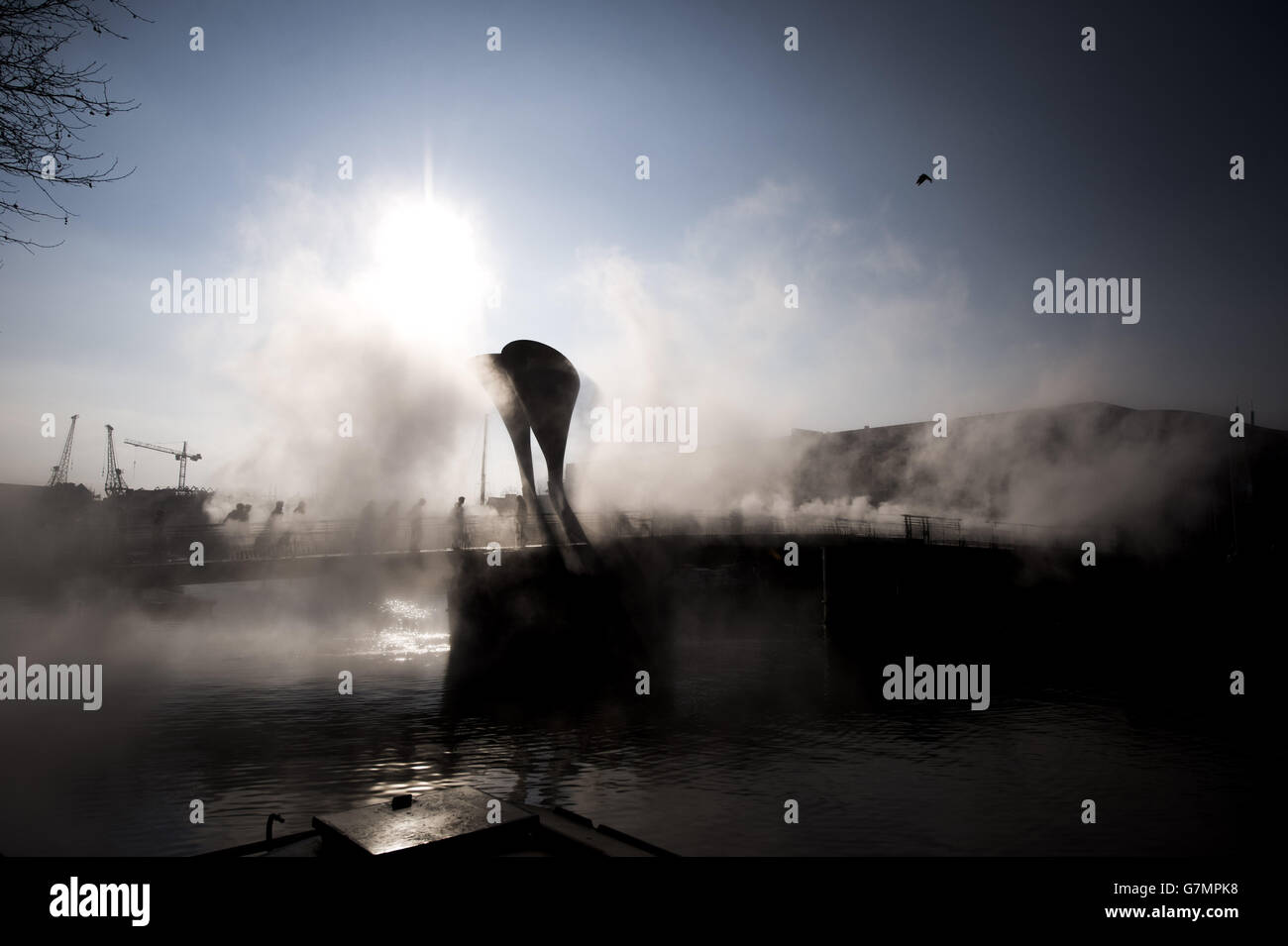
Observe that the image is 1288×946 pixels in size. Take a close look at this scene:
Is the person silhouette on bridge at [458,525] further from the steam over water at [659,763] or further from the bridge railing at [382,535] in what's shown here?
the steam over water at [659,763]

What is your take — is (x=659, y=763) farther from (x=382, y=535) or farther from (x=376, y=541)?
(x=382, y=535)

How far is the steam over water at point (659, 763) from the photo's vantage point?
2028 centimetres

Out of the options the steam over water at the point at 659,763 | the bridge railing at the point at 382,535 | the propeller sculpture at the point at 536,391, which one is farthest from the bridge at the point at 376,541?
the propeller sculpture at the point at 536,391

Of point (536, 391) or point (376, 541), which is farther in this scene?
point (536, 391)

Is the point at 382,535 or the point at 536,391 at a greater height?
the point at 536,391

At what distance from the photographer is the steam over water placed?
20281 mm

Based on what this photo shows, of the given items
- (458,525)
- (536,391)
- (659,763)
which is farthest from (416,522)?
(659,763)

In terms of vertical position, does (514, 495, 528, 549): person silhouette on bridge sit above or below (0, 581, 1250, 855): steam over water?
above

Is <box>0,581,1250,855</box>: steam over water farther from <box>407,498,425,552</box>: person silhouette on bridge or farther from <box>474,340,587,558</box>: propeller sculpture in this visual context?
<box>474,340,587,558</box>: propeller sculpture

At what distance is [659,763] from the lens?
88.9ft

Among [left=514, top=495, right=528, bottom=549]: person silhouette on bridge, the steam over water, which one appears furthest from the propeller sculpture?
the steam over water

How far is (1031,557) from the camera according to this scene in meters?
62.3
